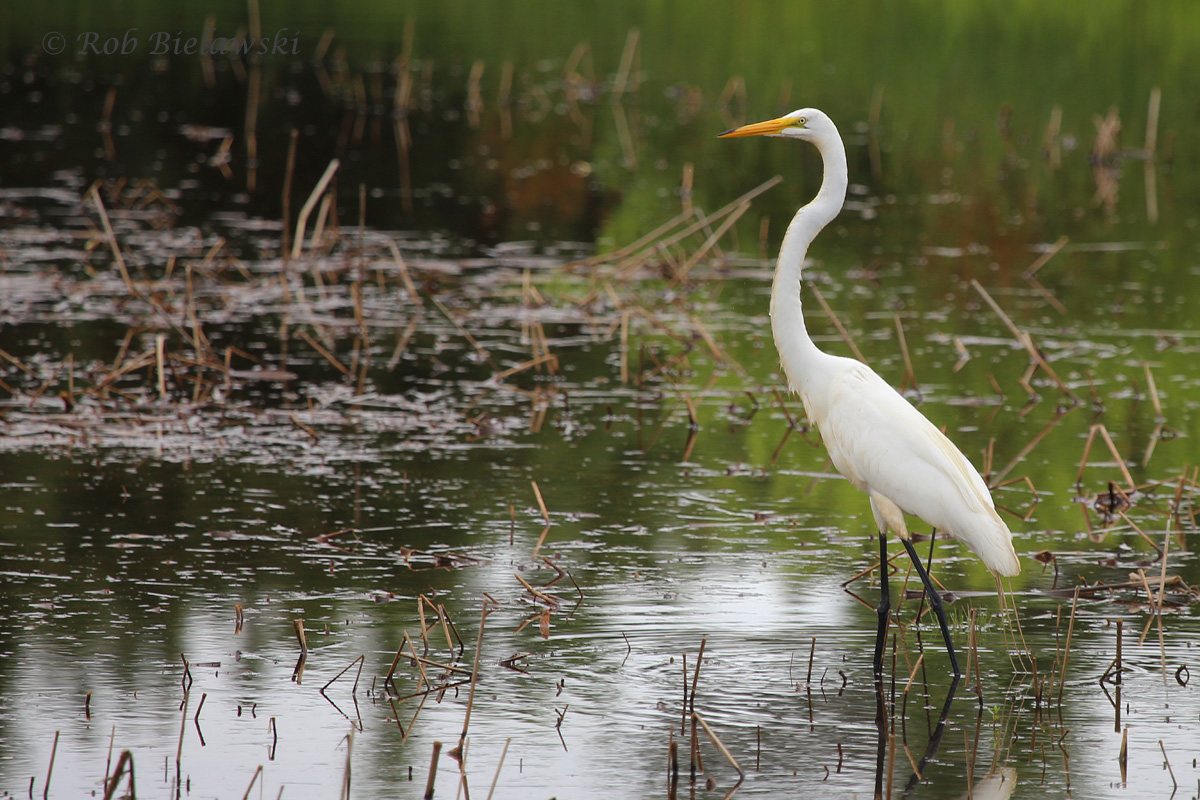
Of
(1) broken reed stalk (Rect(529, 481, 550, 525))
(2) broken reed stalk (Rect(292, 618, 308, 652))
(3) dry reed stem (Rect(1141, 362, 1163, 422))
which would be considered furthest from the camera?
(3) dry reed stem (Rect(1141, 362, 1163, 422))

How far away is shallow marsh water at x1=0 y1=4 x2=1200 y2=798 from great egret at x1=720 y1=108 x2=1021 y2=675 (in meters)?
0.36

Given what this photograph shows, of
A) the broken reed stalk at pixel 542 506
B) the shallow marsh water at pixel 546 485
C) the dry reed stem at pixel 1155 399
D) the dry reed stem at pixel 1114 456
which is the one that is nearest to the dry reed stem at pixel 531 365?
the shallow marsh water at pixel 546 485

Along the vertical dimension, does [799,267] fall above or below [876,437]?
above

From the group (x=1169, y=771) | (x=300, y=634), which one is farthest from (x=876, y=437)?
(x=300, y=634)

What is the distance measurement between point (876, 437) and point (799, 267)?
714 millimetres

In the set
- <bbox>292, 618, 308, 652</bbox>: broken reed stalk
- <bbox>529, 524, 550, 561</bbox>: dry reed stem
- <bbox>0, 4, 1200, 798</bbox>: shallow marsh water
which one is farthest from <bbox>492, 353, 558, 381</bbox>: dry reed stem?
<bbox>292, 618, 308, 652</bbox>: broken reed stalk

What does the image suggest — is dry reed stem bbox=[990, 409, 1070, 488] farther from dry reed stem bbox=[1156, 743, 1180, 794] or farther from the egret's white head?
dry reed stem bbox=[1156, 743, 1180, 794]

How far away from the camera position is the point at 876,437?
216 inches

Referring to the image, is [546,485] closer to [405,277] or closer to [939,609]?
[939,609]

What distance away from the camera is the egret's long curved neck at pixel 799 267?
5.64 m

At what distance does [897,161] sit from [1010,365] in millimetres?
8466

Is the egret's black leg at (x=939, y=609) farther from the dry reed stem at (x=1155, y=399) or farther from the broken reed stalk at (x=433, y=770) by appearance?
the dry reed stem at (x=1155, y=399)

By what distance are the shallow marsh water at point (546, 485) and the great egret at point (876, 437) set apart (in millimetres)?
360

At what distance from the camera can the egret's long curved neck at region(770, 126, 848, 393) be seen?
5641 mm
